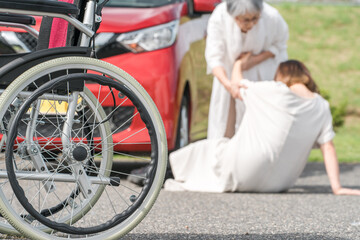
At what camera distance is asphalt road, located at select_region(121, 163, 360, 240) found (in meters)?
3.67

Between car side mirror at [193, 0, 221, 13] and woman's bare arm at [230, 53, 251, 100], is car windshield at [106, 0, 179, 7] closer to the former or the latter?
car side mirror at [193, 0, 221, 13]

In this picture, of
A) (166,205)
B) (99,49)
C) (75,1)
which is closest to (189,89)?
(99,49)

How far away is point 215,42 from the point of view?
243 inches

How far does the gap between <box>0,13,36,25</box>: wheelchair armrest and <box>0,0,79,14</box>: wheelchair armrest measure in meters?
0.28

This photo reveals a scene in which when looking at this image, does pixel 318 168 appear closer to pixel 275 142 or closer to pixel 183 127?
pixel 183 127

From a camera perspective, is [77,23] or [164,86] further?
[164,86]

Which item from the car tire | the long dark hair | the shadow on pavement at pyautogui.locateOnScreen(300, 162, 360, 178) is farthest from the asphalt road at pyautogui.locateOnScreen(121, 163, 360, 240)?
the shadow on pavement at pyautogui.locateOnScreen(300, 162, 360, 178)

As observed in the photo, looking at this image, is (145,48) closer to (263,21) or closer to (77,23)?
(263,21)

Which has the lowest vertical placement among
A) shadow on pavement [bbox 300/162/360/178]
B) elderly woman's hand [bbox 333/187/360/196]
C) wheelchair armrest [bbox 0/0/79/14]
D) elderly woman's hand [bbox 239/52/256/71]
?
shadow on pavement [bbox 300/162/360/178]

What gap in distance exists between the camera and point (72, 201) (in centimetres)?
330

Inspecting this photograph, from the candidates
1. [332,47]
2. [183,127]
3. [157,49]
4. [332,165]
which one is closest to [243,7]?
[157,49]

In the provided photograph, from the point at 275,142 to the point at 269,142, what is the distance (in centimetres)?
4

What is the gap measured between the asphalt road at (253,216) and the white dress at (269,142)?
0.12 m

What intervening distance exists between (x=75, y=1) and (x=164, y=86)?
7.40 feet
